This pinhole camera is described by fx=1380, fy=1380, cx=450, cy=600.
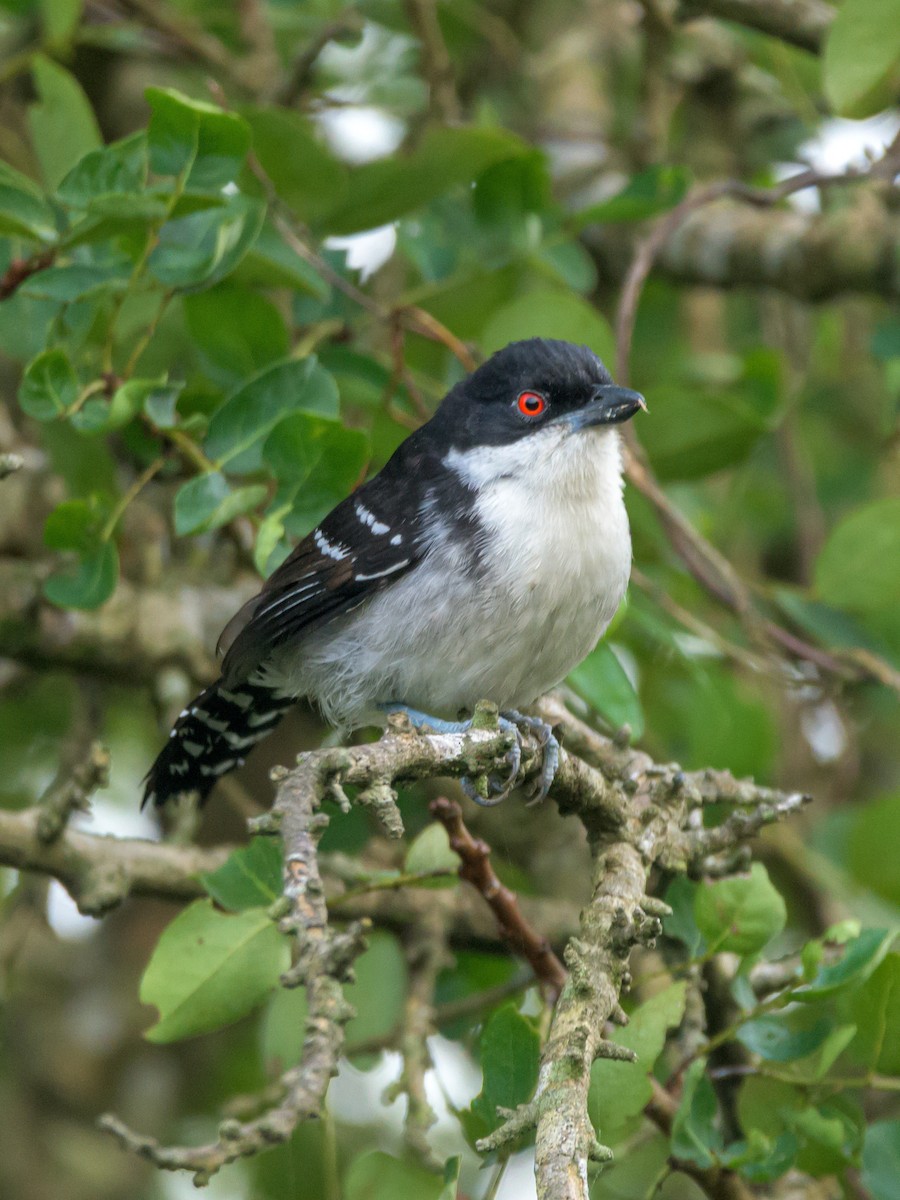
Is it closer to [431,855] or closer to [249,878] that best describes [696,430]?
[431,855]

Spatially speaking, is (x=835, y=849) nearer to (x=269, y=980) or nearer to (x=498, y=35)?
(x=269, y=980)

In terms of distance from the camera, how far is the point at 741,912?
3.04 m

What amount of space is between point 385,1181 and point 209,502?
1666 mm

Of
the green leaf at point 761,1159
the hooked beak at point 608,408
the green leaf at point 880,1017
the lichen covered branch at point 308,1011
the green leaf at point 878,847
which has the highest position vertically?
the lichen covered branch at point 308,1011

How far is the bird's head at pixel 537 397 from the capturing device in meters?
3.82

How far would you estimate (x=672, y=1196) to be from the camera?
216 inches

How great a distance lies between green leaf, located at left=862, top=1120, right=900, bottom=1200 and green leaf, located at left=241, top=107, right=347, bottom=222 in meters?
3.00

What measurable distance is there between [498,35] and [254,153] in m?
2.71

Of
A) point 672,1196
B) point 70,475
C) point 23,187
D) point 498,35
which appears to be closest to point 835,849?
point 672,1196

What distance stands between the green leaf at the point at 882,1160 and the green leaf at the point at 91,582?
91.7 inches

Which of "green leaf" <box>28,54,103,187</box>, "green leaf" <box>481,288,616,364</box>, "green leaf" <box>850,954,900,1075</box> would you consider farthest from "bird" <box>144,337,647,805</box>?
"green leaf" <box>28,54,103,187</box>

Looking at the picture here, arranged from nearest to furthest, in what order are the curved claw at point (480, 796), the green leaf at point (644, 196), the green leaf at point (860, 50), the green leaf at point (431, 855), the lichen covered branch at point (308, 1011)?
the lichen covered branch at point (308, 1011) < the curved claw at point (480, 796) < the green leaf at point (431, 855) < the green leaf at point (860, 50) < the green leaf at point (644, 196)

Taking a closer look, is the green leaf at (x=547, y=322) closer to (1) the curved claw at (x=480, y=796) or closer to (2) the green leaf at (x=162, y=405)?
(2) the green leaf at (x=162, y=405)

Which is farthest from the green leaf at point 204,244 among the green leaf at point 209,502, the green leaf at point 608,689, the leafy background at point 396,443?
the green leaf at point 608,689
